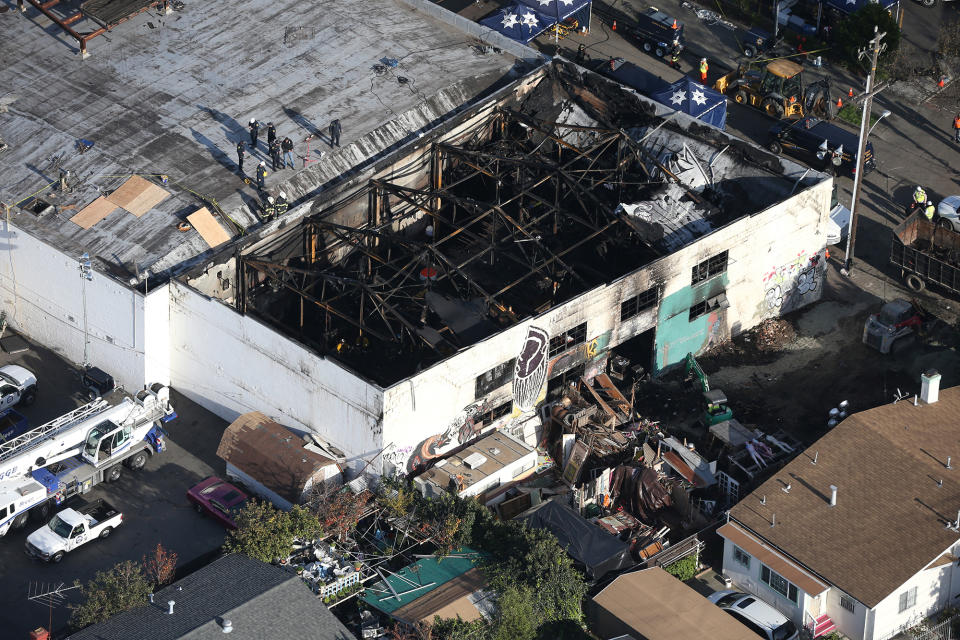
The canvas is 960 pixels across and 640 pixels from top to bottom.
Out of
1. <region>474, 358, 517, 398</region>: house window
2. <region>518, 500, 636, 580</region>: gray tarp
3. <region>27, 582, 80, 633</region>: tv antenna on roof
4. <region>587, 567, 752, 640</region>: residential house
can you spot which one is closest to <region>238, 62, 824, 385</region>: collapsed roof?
<region>474, 358, 517, 398</region>: house window

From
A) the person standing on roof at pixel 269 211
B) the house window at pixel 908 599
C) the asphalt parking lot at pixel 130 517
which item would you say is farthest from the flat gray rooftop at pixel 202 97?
the house window at pixel 908 599

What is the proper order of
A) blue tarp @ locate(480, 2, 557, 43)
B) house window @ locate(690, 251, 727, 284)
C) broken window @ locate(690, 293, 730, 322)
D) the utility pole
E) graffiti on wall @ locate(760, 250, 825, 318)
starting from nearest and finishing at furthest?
house window @ locate(690, 251, 727, 284)
broken window @ locate(690, 293, 730, 322)
graffiti on wall @ locate(760, 250, 825, 318)
the utility pole
blue tarp @ locate(480, 2, 557, 43)

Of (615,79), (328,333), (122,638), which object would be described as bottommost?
(122,638)

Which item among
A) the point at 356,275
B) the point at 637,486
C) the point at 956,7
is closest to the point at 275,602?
the point at 637,486

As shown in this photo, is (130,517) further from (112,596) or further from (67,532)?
(112,596)

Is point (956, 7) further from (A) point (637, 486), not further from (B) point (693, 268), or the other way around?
(A) point (637, 486)

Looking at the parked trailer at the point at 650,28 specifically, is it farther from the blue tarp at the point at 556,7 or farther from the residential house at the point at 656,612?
the residential house at the point at 656,612

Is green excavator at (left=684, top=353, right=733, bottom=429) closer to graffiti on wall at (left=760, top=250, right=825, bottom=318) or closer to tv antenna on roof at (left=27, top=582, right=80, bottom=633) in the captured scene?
graffiti on wall at (left=760, top=250, right=825, bottom=318)
